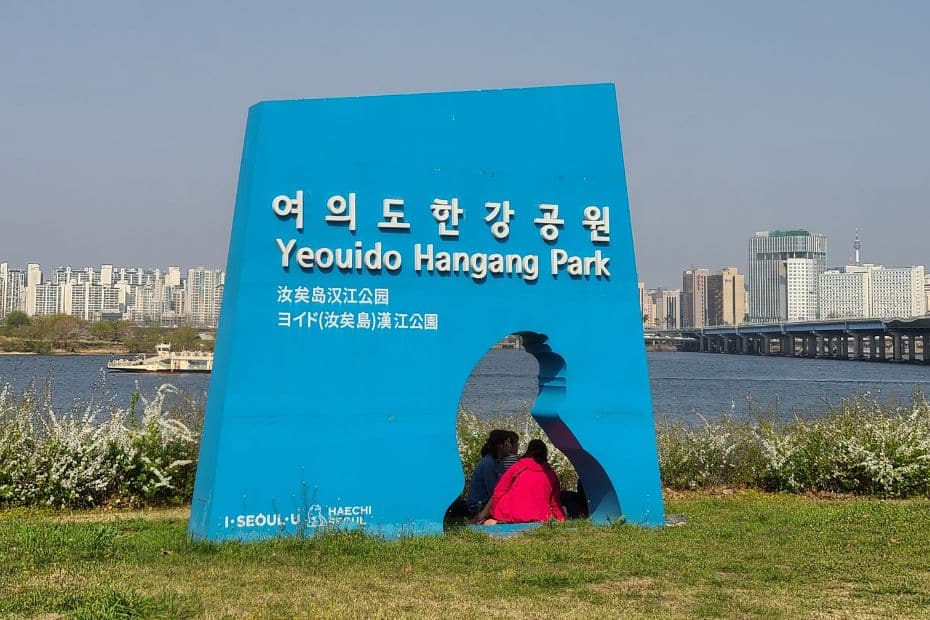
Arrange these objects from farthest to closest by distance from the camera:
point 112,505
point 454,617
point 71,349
Answer: point 71,349 < point 112,505 < point 454,617

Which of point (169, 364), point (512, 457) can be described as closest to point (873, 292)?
point (169, 364)

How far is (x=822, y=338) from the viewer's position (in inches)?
4122

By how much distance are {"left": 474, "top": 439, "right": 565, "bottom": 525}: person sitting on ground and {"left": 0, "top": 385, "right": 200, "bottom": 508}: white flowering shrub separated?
3562 millimetres

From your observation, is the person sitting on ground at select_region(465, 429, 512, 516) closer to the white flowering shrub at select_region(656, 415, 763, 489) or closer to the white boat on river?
the white flowering shrub at select_region(656, 415, 763, 489)

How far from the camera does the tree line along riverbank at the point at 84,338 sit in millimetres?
71000

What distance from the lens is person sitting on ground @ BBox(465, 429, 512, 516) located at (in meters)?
10.0

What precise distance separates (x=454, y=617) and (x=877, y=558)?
11.7ft

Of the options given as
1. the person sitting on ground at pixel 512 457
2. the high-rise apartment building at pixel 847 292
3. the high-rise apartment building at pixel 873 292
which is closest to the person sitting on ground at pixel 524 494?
the person sitting on ground at pixel 512 457

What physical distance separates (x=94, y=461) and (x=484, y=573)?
5172 millimetres

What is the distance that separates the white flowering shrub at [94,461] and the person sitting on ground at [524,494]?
11.7 feet

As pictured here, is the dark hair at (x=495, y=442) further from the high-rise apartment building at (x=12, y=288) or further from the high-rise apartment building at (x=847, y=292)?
the high-rise apartment building at (x=847, y=292)

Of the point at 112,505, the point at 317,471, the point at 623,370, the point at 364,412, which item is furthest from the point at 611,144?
the point at 112,505

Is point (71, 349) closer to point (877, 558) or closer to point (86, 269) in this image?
point (877, 558)

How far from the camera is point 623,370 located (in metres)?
9.32
